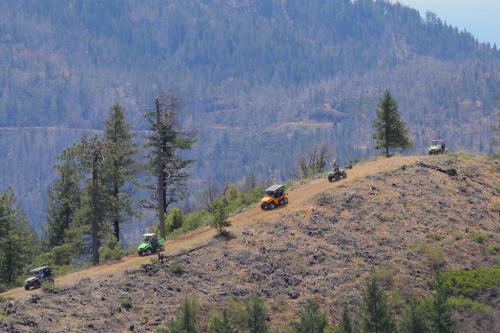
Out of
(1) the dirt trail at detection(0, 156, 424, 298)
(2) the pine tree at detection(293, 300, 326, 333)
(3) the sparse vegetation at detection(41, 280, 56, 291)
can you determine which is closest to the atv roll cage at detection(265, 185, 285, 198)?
(1) the dirt trail at detection(0, 156, 424, 298)

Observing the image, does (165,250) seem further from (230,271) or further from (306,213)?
(306,213)

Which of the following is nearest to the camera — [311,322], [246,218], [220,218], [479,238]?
[311,322]

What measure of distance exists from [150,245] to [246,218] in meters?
8.56

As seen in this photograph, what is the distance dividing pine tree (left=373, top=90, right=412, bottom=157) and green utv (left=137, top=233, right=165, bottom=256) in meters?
33.3

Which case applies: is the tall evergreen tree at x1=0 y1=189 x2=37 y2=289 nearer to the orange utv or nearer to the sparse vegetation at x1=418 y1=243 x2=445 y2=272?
the orange utv

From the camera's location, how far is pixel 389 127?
288 ft

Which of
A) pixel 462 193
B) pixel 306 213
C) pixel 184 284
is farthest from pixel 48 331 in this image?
pixel 462 193

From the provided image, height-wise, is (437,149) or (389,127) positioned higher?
(389,127)

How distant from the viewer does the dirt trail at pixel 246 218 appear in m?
57.2

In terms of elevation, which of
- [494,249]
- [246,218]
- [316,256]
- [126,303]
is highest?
[246,218]

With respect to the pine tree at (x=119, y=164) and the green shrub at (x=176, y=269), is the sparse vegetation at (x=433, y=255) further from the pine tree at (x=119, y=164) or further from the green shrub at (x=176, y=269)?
the pine tree at (x=119, y=164)

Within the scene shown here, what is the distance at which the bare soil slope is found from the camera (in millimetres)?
52625

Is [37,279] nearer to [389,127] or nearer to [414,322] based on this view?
[414,322]

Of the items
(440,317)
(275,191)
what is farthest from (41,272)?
(440,317)
